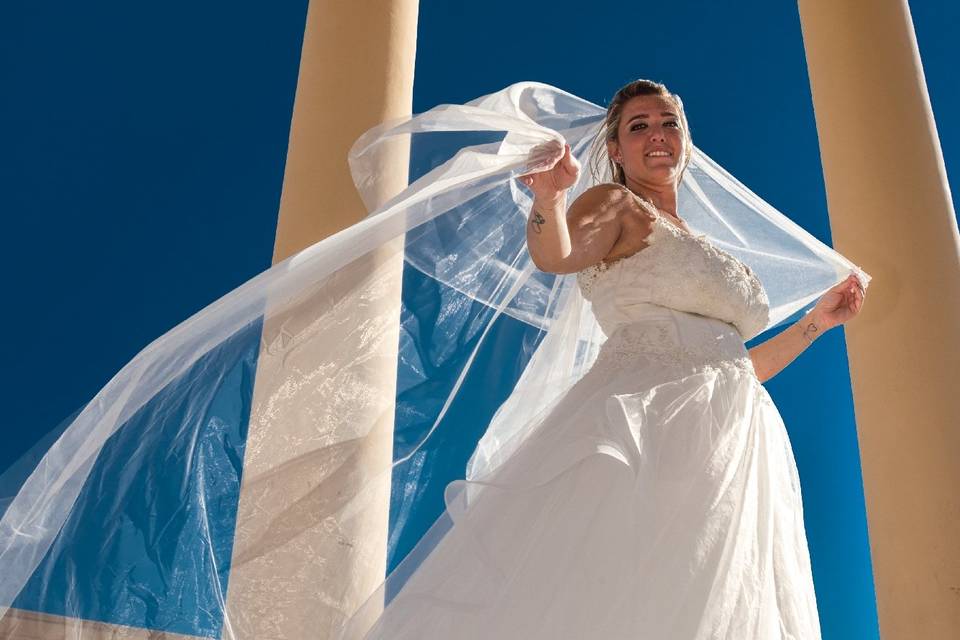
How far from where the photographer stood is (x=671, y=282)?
4.82 m

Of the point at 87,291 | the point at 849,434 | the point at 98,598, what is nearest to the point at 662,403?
the point at 98,598

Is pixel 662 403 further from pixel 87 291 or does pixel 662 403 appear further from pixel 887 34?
pixel 87 291

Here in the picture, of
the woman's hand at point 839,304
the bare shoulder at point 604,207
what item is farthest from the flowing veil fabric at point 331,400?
the woman's hand at point 839,304

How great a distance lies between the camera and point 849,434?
2012 cm

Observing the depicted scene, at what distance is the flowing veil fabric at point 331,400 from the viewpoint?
4031 millimetres

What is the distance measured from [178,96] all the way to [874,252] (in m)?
16.2

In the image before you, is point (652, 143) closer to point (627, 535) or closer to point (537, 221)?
point (537, 221)

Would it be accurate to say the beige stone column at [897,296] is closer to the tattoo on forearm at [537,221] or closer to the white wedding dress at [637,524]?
the white wedding dress at [637,524]

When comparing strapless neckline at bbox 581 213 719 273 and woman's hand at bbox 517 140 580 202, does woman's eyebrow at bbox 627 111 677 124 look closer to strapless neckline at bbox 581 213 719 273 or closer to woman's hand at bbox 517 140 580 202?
strapless neckline at bbox 581 213 719 273

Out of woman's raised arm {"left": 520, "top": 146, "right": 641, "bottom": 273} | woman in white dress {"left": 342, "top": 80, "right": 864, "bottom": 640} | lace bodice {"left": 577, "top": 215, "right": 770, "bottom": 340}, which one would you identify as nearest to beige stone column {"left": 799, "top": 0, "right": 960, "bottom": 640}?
Result: woman in white dress {"left": 342, "top": 80, "right": 864, "bottom": 640}

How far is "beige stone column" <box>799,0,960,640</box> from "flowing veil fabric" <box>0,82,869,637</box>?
160 inches

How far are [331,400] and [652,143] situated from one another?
2521 mm

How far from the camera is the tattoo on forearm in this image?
4.33 m

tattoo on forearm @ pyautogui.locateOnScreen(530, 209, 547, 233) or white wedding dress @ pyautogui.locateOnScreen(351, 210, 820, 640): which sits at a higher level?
tattoo on forearm @ pyautogui.locateOnScreen(530, 209, 547, 233)
